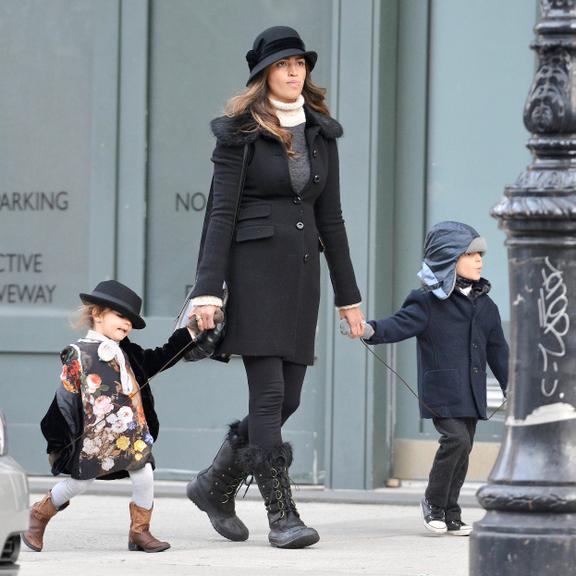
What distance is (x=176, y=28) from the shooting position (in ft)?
31.8

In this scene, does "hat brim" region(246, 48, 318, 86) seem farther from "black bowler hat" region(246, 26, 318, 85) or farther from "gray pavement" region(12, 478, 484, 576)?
"gray pavement" region(12, 478, 484, 576)

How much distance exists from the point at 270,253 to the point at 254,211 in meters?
0.19

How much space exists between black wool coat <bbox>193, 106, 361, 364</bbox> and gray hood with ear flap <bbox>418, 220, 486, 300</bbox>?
70 cm

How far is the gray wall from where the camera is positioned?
30.5 feet

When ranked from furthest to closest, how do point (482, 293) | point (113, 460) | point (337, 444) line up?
point (337, 444)
point (482, 293)
point (113, 460)

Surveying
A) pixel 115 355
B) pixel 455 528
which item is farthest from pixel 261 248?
pixel 455 528

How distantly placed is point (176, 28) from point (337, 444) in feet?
8.13

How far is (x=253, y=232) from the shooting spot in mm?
7145

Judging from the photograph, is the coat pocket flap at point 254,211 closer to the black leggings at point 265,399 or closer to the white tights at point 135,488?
the black leggings at point 265,399

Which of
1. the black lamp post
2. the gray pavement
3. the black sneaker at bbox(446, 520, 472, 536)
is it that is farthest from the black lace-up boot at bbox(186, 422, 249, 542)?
the black lamp post

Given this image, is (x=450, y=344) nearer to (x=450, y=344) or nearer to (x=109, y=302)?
(x=450, y=344)

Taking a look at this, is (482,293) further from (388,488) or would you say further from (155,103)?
(155,103)

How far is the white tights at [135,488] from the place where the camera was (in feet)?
23.3

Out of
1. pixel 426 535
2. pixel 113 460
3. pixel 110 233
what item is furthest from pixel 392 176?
pixel 113 460
